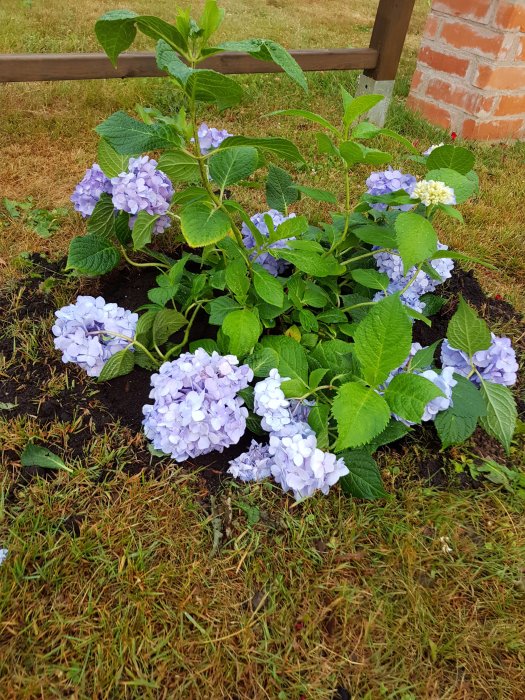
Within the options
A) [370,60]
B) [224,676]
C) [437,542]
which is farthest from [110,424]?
[370,60]

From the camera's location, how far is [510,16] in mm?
3205

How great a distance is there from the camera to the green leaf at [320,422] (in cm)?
140

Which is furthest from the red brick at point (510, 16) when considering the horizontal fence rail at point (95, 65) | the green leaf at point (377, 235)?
the green leaf at point (377, 235)

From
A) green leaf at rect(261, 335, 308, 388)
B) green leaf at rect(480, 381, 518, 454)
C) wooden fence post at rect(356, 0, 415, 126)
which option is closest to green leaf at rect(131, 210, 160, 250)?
green leaf at rect(261, 335, 308, 388)

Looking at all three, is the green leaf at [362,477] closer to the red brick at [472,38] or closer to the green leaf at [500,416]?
the green leaf at [500,416]

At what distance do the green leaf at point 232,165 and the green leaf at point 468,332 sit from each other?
66 cm

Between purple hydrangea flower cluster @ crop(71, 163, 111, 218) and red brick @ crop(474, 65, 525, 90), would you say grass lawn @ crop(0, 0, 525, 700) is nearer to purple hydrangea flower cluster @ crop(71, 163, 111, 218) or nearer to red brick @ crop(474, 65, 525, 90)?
purple hydrangea flower cluster @ crop(71, 163, 111, 218)

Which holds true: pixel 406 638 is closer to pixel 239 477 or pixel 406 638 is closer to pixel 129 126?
pixel 239 477

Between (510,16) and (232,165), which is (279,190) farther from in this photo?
(510,16)

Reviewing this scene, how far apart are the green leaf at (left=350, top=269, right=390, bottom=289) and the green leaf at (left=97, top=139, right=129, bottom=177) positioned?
75 cm

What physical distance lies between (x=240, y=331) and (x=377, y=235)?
49 cm

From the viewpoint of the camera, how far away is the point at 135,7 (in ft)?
17.6

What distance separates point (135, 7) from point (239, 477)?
5.31 metres

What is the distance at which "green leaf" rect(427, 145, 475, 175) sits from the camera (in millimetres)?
1525
